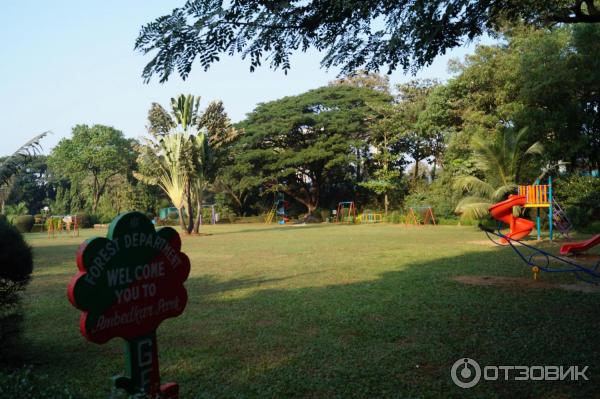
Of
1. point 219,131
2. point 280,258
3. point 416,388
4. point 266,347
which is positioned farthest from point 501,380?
point 219,131

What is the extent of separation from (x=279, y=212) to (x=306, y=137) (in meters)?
6.76

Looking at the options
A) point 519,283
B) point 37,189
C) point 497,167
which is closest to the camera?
point 519,283

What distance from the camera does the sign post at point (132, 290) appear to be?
2.65m

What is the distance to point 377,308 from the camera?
6.14 m

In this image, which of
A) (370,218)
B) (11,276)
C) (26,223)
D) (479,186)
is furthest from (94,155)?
(11,276)

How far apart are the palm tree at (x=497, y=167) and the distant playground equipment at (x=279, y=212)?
60.9 ft

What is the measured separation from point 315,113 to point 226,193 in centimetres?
1087

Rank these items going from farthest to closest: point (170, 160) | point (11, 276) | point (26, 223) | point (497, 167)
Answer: point (26, 223)
point (170, 160)
point (497, 167)
point (11, 276)

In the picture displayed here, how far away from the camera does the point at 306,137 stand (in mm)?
35281

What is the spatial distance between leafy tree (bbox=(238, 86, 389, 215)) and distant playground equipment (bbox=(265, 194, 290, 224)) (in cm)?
193

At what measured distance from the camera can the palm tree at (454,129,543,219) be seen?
18547mm

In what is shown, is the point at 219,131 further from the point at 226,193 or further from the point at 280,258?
the point at 226,193

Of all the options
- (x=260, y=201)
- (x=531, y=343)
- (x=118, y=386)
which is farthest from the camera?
(x=260, y=201)

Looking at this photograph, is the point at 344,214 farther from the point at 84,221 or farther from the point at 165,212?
the point at 84,221
